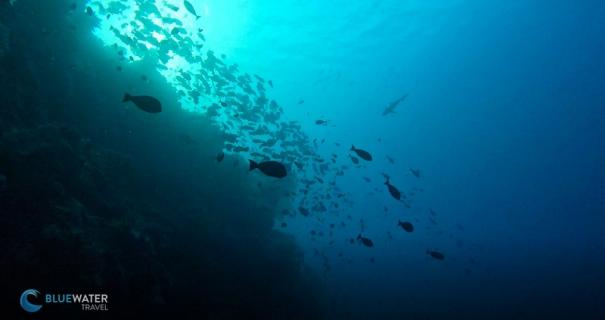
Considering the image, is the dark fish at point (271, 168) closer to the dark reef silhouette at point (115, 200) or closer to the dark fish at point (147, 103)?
the dark fish at point (147, 103)

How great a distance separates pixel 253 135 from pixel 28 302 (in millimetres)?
17920

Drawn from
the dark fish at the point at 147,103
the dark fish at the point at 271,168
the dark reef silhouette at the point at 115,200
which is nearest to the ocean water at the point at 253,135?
the dark reef silhouette at the point at 115,200

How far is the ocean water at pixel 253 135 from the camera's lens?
716 centimetres

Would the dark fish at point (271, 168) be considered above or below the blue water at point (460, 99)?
below

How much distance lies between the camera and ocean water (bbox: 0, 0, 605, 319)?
716cm

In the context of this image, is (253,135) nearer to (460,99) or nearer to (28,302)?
(28,302)

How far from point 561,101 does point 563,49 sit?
11472 mm

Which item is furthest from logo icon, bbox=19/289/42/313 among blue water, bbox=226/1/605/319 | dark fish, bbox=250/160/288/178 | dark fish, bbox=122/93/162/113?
blue water, bbox=226/1/605/319

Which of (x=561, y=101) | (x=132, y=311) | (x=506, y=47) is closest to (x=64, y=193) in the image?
(x=132, y=311)

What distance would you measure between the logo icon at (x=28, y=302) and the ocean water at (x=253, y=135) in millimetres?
81

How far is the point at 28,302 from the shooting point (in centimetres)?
529

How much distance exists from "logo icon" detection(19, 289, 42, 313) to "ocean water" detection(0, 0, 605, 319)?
0.08 meters

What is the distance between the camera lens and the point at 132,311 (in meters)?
7.17

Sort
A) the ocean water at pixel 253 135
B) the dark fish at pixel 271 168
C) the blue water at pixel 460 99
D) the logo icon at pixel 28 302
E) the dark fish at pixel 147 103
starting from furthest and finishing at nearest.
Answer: the blue water at pixel 460 99 → the ocean water at pixel 253 135 → the logo icon at pixel 28 302 → the dark fish at pixel 271 168 → the dark fish at pixel 147 103
